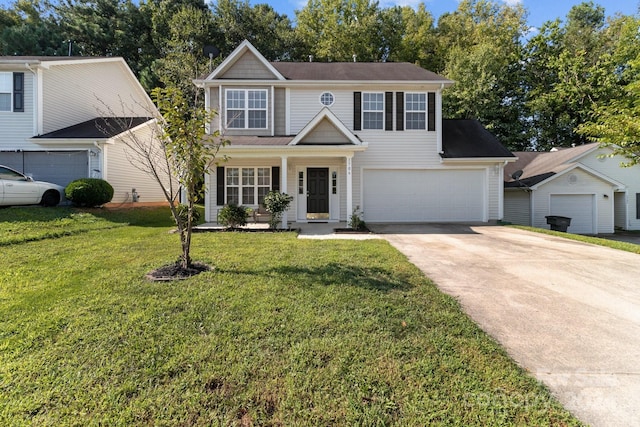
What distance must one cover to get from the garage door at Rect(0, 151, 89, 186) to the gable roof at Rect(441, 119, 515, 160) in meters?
14.8

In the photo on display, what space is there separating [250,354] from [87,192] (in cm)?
1084

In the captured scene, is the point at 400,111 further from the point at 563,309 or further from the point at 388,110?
the point at 563,309

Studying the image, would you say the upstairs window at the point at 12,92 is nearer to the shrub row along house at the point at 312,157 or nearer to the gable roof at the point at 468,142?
the shrub row along house at the point at 312,157

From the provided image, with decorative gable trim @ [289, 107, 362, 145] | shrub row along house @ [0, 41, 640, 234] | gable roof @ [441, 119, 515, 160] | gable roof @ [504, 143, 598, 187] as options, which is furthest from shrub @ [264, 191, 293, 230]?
gable roof @ [504, 143, 598, 187]

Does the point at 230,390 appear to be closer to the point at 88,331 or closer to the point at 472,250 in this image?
the point at 88,331

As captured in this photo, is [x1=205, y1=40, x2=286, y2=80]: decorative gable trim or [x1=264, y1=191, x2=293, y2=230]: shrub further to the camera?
[x1=205, y1=40, x2=286, y2=80]: decorative gable trim

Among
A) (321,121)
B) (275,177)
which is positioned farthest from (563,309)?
(275,177)

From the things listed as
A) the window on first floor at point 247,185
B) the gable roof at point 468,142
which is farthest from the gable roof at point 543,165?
the window on first floor at point 247,185

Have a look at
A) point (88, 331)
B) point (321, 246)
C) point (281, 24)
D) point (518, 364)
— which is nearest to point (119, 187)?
point (321, 246)

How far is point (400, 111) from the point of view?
1192cm

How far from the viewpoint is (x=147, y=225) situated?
32.3 ft

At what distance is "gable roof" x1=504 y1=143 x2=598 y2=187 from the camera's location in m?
14.2

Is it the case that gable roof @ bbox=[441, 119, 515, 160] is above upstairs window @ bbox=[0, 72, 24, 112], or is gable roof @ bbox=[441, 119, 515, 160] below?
below

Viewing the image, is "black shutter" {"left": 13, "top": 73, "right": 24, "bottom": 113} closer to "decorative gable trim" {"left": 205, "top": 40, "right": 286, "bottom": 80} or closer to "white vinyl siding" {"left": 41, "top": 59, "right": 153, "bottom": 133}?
"white vinyl siding" {"left": 41, "top": 59, "right": 153, "bottom": 133}
